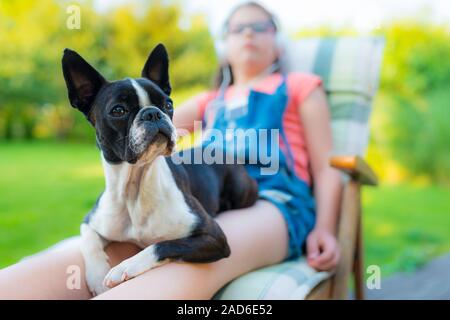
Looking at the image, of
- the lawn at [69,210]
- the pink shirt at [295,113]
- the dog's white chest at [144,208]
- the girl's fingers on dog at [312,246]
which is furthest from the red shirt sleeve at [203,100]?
the dog's white chest at [144,208]

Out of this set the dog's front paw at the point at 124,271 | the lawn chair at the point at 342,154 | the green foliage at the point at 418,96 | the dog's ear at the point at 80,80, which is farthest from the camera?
the green foliage at the point at 418,96

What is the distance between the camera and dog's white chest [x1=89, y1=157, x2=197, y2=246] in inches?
35.1

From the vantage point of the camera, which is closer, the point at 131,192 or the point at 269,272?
the point at 131,192

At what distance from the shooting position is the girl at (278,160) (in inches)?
44.6

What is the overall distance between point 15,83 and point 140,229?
85 cm

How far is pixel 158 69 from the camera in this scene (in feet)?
2.64

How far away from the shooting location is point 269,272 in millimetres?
1249

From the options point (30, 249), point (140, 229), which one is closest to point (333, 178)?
point (140, 229)

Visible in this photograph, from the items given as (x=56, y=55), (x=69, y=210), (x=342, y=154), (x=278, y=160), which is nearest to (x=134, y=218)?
(x=56, y=55)

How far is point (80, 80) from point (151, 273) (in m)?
0.36

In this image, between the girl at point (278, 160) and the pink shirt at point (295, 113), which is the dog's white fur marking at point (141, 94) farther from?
the pink shirt at point (295, 113)

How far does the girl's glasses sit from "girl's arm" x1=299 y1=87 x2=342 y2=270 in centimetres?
24

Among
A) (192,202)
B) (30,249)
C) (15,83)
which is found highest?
(15,83)
